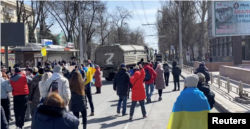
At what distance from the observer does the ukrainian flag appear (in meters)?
4.51

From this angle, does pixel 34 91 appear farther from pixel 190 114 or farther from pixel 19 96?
pixel 190 114

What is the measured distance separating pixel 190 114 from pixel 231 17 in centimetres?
1948

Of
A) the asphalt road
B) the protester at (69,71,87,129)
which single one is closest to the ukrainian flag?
the protester at (69,71,87,129)

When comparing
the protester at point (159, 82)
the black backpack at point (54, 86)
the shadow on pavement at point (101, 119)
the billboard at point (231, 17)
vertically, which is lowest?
the shadow on pavement at point (101, 119)

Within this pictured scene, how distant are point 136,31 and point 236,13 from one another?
58978 mm

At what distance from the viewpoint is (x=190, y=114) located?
455 cm

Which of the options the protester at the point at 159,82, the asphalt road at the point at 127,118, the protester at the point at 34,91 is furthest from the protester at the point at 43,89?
the protester at the point at 159,82

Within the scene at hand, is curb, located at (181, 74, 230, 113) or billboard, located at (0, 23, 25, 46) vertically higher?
billboard, located at (0, 23, 25, 46)

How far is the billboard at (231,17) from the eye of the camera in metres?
21.5

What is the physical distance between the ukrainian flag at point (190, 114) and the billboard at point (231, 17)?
18.3 meters

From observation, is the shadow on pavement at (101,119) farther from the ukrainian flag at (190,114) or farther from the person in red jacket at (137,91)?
the ukrainian flag at (190,114)

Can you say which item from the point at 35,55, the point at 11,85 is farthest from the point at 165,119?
the point at 35,55

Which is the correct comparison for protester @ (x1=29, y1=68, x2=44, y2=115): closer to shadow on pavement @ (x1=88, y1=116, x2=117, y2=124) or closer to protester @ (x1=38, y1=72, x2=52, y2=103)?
protester @ (x1=38, y1=72, x2=52, y2=103)

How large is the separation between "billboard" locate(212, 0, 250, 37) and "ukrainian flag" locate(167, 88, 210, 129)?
1832 cm
